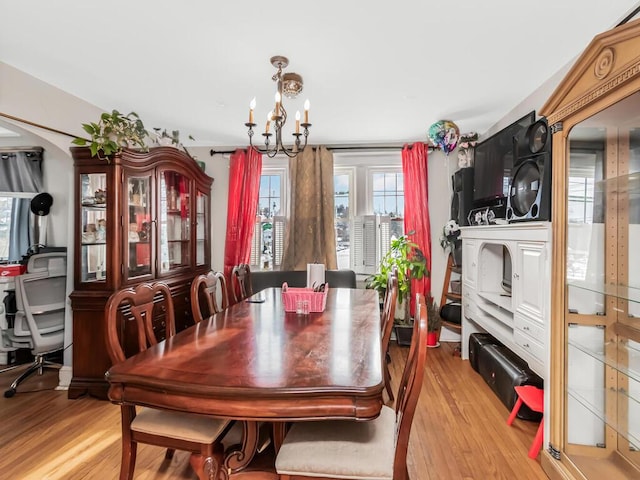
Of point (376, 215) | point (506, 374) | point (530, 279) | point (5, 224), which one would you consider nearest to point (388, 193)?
point (376, 215)

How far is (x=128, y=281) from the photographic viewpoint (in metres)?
2.88

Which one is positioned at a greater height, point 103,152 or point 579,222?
point 103,152

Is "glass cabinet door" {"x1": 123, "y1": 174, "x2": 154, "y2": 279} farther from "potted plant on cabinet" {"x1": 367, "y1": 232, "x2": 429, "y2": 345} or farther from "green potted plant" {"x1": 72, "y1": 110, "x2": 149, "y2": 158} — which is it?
"potted plant on cabinet" {"x1": 367, "y1": 232, "x2": 429, "y2": 345}

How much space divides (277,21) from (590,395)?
2.46m

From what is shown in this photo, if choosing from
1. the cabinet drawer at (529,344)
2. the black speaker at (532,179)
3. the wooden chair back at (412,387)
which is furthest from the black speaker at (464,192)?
the wooden chair back at (412,387)

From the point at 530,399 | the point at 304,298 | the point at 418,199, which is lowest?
the point at 530,399

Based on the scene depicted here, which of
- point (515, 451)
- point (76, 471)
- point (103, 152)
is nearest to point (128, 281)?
point (103, 152)

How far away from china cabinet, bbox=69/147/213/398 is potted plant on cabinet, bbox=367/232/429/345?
219cm

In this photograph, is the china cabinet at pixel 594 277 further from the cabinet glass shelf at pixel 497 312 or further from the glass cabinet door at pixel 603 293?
the cabinet glass shelf at pixel 497 312

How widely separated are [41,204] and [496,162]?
447cm

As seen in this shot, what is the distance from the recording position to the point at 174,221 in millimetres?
3652

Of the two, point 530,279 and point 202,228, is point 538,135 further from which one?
point 202,228

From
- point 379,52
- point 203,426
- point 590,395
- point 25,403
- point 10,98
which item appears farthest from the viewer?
point 25,403

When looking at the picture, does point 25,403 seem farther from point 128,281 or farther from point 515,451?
point 515,451
